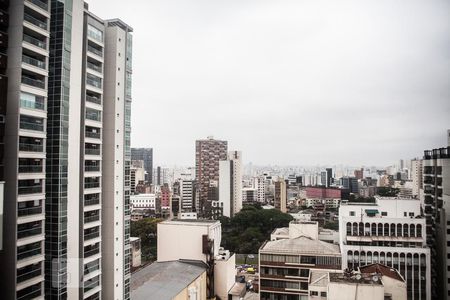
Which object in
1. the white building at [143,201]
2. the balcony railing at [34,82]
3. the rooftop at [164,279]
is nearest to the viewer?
the balcony railing at [34,82]

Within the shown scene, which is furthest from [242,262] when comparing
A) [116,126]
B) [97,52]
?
[97,52]

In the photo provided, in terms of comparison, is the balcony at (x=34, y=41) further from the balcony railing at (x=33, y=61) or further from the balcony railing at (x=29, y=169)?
the balcony railing at (x=29, y=169)

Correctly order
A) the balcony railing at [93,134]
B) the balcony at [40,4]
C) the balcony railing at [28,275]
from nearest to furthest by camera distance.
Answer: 1. the balcony railing at [28,275]
2. the balcony at [40,4]
3. the balcony railing at [93,134]

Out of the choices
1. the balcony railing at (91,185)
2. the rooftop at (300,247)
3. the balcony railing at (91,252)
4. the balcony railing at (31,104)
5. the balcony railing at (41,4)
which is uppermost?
the balcony railing at (41,4)

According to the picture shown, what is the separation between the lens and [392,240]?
21.3 metres

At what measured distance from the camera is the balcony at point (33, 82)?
10.5 m

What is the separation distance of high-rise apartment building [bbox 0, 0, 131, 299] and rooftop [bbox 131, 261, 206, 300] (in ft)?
7.72

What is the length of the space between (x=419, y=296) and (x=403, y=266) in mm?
1733

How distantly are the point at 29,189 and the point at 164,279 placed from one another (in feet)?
36.6

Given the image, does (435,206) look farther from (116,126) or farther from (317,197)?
(317,197)

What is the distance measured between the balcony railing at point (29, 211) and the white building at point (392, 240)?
56.7 feet

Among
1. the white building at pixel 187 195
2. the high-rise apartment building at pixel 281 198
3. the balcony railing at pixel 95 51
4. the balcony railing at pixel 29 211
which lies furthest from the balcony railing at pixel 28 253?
the high-rise apartment building at pixel 281 198

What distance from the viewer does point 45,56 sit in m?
11.1

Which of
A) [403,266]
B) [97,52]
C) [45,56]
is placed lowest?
[403,266]
